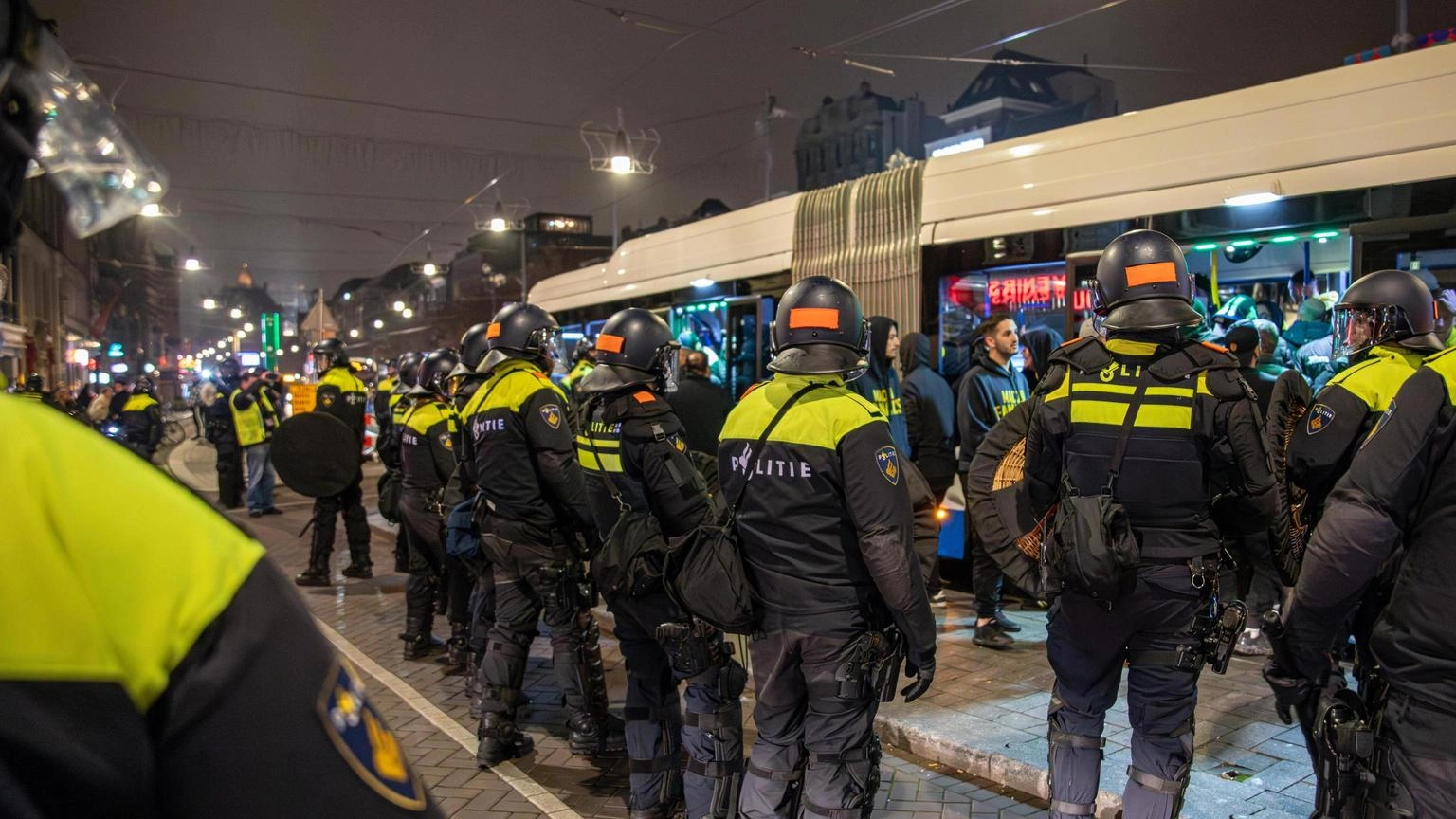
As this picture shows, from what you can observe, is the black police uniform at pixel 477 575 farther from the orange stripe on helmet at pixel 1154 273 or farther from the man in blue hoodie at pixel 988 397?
the orange stripe on helmet at pixel 1154 273

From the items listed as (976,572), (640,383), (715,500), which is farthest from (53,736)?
(976,572)

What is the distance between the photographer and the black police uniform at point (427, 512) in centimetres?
718

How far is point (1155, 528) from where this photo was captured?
3738mm

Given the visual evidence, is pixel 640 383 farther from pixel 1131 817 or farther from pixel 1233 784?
pixel 1233 784

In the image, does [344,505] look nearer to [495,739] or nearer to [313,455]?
[313,455]

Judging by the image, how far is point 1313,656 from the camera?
3178 mm

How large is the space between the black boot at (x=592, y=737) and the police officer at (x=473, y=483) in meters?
0.56

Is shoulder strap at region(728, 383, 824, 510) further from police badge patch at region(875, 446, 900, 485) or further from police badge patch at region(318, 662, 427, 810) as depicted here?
police badge patch at region(318, 662, 427, 810)

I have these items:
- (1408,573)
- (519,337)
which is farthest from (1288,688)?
(519,337)

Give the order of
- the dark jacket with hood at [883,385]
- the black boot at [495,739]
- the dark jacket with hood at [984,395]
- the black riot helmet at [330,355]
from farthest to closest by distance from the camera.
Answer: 1. the black riot helmet at [330,355]
2. the dark jacket with hood at [984,395]
3. the dark jacket with hood at [883,385]
4. the black boot at [495,739]

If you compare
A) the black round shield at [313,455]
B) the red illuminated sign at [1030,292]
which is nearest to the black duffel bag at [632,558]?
the red illuminated sign at [1030,292]

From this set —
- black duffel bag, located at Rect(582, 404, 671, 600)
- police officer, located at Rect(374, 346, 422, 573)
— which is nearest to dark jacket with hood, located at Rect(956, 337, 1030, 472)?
black duffel bag, located at Rect(582, 404, 671, 600)

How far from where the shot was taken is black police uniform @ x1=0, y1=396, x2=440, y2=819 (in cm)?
74

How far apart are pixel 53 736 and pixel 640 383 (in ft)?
12.5
